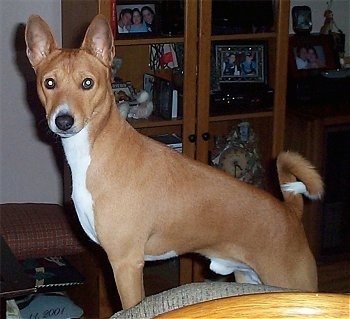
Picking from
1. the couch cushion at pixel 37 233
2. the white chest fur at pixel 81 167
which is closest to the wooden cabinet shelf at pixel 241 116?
the couch cushion at pixel 37 233

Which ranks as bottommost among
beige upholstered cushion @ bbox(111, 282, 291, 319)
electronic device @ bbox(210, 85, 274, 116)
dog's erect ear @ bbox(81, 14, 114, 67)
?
beige upholstered cushion @ bbox(111, 282, 291, 319)

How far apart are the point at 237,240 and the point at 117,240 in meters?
0.34

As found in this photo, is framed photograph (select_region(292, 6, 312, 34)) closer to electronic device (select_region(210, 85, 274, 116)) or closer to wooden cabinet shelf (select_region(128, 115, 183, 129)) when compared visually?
electronic device (select_region(210, 85, 274, 116))

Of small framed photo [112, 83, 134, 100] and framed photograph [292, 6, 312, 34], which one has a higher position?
framed photograph [292, 6, 312, 34]

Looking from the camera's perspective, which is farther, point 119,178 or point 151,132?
point 151,132

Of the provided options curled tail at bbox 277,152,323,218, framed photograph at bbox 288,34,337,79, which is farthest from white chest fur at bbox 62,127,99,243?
framed photograph at bbox 288,34,337,79

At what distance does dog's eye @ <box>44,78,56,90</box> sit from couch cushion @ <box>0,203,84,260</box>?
39.5 inches

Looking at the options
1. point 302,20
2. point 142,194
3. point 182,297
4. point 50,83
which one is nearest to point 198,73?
point 302,20

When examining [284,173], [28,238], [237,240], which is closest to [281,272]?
[237,240]

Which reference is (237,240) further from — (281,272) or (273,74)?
(273,74)

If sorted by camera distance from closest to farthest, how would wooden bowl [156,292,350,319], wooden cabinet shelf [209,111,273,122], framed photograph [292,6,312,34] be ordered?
wooden bowl [156,292,350,319], wooden cabinet shelf [209,111,273,122], framed photograph [292,6,312,34]

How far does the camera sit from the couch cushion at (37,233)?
2768 millimetres

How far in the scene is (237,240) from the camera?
2.12 metres

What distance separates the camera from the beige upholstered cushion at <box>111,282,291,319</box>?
1.24 m
